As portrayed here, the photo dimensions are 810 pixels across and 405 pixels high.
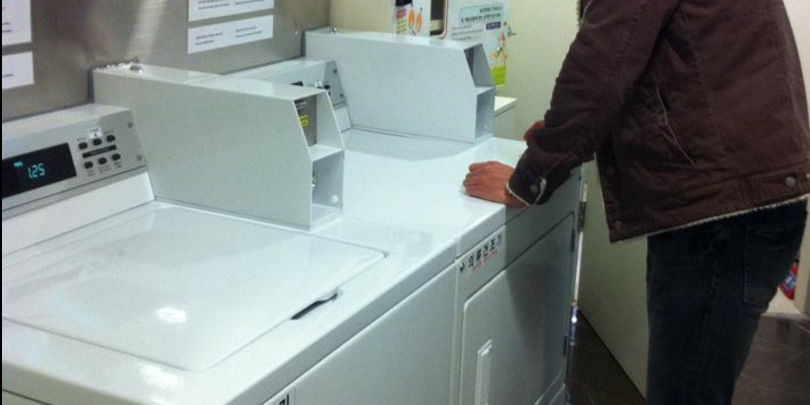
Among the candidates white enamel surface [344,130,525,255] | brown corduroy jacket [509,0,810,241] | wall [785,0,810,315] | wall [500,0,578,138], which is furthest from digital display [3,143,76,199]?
wall [785,0,810,315]

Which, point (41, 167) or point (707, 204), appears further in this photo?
point (707, 204)

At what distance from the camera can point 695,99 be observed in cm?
163

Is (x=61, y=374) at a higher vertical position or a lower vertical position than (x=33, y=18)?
lower

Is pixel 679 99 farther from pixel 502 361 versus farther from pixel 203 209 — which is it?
pixel 203 209

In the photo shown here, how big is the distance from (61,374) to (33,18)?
2.43 ft

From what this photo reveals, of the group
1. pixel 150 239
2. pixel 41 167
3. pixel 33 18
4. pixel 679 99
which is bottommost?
pixel 150 239

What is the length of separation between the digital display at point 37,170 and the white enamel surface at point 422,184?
50cm

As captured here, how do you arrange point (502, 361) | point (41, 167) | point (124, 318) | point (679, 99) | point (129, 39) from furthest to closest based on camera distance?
point (502, 361), point (129, 39), point (679, 99), point (41, 167), point (124, 318)

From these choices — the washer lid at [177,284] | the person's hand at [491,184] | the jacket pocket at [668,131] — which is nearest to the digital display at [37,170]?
the washer lid at [177,284]

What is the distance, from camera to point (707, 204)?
1.65 metres

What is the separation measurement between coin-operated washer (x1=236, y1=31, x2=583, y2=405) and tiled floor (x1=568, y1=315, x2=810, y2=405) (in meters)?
0.45

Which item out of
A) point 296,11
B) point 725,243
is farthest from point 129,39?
point 725,243

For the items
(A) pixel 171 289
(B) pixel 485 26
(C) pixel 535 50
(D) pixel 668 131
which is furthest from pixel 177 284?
(C) pixel 535 50

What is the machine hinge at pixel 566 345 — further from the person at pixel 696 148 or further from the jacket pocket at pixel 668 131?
the jacket pocket at pixel 668 131
